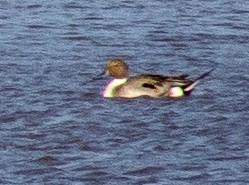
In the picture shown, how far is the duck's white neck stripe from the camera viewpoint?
15938mm

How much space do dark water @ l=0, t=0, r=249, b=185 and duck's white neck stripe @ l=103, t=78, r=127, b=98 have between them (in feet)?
0.39

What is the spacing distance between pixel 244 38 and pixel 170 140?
15.3 ft

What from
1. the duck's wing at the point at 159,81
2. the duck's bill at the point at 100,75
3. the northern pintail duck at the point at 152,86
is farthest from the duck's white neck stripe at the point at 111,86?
the duck's wing at the point at 159,81

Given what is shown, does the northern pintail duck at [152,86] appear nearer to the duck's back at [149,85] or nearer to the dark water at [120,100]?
the duck's back at [149,85]

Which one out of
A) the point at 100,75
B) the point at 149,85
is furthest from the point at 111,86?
the point at 149,85

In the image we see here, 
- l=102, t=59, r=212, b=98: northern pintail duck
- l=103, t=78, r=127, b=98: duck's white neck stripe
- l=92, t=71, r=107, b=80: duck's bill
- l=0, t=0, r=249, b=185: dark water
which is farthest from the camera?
l=92, t=71, r=107, b=80: duck's bill

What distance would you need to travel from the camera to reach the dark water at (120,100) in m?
13.0

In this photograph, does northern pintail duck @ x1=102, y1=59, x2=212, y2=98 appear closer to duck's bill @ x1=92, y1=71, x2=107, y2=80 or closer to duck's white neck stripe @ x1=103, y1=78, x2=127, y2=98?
duck's white neck stripe @ x1=103, y1=78, x2=127, y2=98

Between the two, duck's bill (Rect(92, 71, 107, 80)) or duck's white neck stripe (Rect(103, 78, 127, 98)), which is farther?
duck's bill (Rect(92, 71, 107, 80))

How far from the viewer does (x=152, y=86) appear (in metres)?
15.9

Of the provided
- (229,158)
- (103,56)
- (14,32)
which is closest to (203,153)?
(229,158)

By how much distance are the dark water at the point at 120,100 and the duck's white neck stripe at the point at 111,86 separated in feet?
0.39

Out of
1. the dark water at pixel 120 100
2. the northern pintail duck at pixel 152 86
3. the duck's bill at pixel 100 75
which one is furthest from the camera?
the duck's bill at pixel 100 75

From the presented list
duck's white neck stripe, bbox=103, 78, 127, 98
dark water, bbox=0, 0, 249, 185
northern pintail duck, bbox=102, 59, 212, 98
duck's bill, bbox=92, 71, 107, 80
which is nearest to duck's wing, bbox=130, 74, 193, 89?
northern pintail duck, bbox=102, 59, 212, 98
